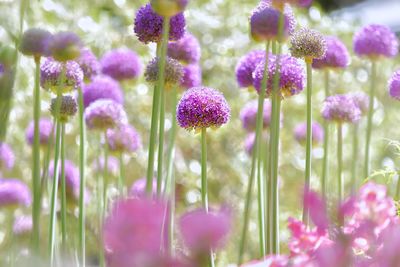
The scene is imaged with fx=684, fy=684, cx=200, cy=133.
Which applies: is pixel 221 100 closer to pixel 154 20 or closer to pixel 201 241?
pixel 154 20

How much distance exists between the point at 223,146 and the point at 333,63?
4.27 ft

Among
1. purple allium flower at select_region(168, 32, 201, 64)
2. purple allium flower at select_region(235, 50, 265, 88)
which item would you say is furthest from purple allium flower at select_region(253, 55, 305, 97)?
purple allium flower at select_region(168, 32, 201, 64)

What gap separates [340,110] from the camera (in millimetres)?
1128

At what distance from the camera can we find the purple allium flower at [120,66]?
126 cm

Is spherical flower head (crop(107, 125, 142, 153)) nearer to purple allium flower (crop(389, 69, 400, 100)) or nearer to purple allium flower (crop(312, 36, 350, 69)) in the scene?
purple allium flower (crop(312, 36, 350, 69))

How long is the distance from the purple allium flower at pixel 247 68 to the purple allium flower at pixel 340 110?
16 centimetres

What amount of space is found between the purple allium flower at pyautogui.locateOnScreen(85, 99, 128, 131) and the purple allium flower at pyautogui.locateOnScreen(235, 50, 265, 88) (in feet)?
0.70

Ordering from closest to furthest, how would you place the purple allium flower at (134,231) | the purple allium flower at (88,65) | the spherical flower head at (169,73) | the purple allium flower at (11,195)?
1. the purple allium flower at (134,231)
2. the spherical flower head at (169,73)
3. the purple allium flower at (88,65)
4. the purple allium flower at (11,195)

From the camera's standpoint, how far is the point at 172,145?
92 centimetres

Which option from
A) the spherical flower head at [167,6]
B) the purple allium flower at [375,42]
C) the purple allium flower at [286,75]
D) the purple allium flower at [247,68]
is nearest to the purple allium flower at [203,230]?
the spherical flower head at [167,6]

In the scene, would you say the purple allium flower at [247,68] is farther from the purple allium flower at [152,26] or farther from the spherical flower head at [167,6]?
the spherical flower head at [167,6]

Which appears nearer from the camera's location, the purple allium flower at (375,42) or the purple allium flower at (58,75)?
the purple allium flower at (58,75)

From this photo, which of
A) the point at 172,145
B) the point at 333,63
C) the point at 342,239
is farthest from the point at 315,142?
the point at 342,239

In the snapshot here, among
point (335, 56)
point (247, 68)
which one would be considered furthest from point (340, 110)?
point (247, 68)
